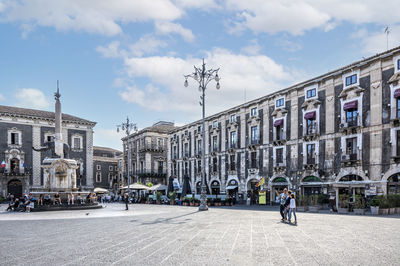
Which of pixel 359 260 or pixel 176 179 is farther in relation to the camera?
pixel 176 179

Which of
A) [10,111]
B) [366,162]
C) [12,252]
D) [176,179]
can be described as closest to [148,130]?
[176,179]

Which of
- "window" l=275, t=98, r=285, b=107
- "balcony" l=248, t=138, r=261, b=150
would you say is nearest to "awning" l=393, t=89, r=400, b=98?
"window" l=275, t=98, r=285, b=107

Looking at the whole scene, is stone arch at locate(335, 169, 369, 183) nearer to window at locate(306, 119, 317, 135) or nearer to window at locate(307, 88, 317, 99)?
window at locate(306, 119, 317, 135)

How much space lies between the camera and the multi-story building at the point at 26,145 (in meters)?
57.8

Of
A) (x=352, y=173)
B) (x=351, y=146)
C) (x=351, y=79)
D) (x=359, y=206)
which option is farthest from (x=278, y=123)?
(x=359, y=206)

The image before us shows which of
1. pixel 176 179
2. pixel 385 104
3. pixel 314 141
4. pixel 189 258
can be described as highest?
pixel 385 104

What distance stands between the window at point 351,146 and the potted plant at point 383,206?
860 centimetres

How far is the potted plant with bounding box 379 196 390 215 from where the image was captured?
2248cm

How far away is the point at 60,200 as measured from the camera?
28.7m

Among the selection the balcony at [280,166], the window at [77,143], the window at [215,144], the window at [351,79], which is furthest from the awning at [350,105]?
the window at [77,143]

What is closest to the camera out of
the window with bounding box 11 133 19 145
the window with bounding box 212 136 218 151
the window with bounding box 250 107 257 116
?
the window with bounding box 250 107 257 116

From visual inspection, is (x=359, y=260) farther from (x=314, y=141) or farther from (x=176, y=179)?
(x=176, y=179)

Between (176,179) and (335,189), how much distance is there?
109 feet

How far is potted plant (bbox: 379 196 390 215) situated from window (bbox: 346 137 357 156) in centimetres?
860
